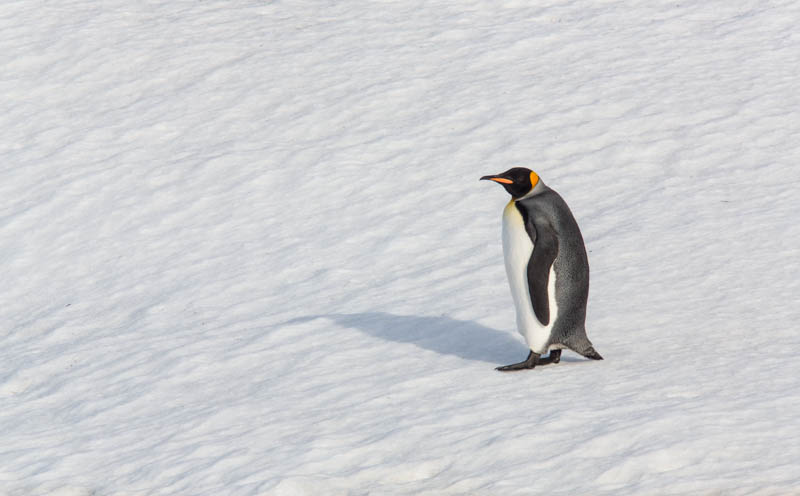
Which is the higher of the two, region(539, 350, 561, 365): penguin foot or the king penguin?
the king penguin

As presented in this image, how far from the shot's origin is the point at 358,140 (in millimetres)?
8844

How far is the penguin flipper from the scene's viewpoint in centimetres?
475

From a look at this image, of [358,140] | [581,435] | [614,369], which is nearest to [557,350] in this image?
[614,369]

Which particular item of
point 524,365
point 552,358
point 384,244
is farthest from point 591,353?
point 384,244

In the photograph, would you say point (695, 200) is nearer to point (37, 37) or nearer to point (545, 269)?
point (545, 269)

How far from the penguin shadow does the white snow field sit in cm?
2

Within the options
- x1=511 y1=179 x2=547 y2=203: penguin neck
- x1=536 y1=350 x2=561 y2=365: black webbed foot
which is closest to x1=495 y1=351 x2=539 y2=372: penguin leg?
x1=536 y1=350 x2=561 y2=365: black webbed foot

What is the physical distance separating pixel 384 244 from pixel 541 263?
2504 mm

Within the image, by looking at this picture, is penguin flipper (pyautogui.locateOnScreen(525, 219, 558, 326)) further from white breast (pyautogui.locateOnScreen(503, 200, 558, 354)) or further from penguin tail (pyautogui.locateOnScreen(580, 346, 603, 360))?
penguin tail (pyautogui.locateOnScreen(580, 346, 603, 360))

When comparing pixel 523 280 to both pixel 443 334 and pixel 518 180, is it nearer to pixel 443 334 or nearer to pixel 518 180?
pixel 518 180

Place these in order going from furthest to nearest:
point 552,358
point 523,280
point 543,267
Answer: point 552,358, point 523,280, point 543,267

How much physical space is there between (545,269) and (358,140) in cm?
434

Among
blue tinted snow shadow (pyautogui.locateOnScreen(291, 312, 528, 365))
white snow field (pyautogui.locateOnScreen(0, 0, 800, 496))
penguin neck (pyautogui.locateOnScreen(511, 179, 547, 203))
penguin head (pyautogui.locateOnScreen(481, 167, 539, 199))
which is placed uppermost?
penguin head (pyautogui.locateOnScreen(481, 167, 539, 199))

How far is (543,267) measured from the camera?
15.6 feet
